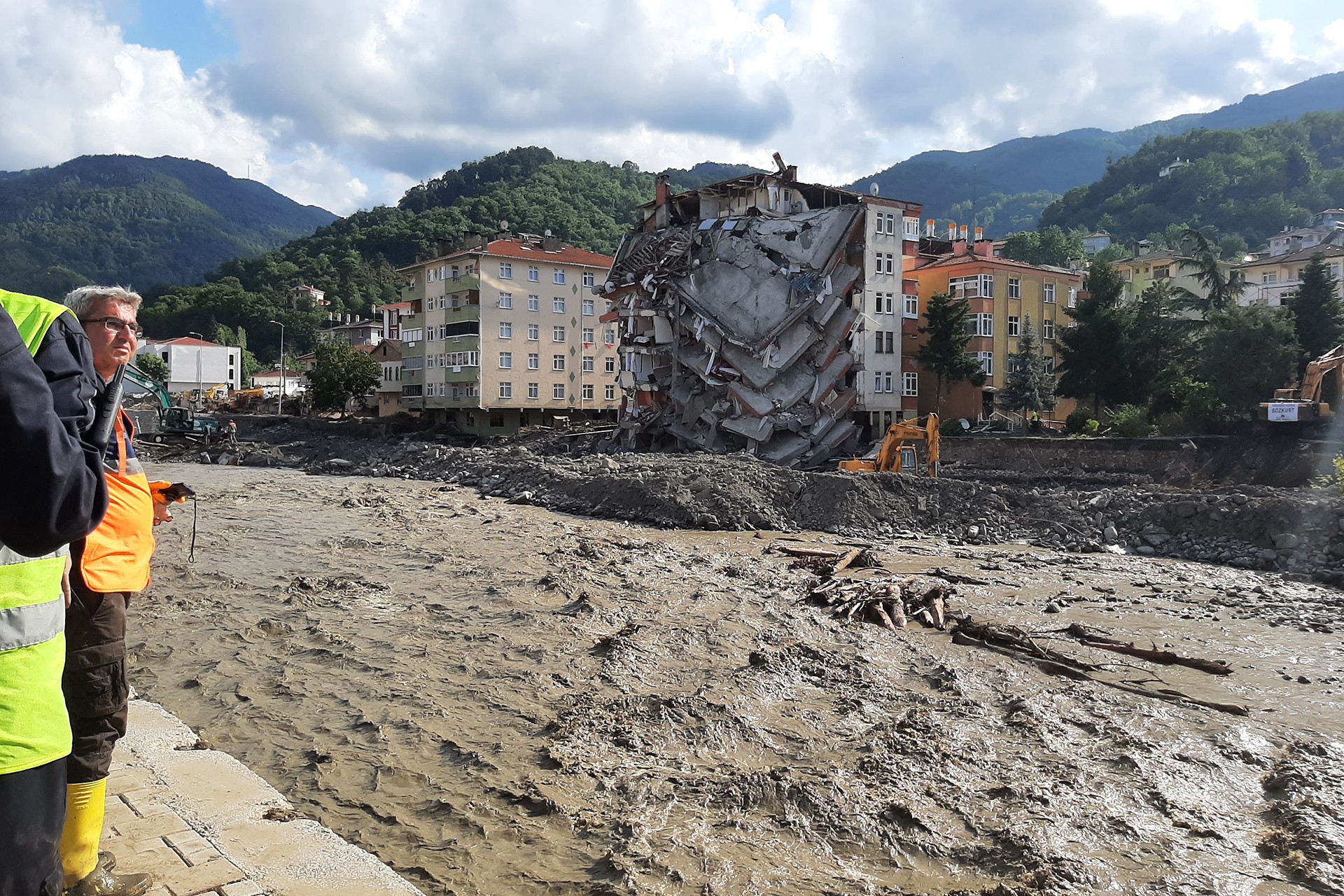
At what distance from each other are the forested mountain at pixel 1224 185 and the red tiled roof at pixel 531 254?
93228 millimetres

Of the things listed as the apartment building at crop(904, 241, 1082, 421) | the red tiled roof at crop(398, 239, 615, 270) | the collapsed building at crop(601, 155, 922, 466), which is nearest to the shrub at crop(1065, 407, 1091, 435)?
the apartment building at crop(904, 241, 1082, 421)

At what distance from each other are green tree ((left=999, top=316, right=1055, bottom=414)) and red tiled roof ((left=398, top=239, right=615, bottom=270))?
31.6 metres

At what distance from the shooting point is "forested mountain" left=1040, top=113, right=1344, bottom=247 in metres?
121

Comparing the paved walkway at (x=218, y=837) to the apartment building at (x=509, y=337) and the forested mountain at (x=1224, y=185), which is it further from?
the forested mountain at (x=1224, y=185)

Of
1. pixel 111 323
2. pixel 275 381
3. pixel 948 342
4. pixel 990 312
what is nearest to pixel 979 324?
pixel 990 312

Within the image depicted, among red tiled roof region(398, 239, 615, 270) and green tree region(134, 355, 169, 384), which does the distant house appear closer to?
green tree region(134, 355, 169, 384)

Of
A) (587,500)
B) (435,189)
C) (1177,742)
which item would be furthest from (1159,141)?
(1177,742)

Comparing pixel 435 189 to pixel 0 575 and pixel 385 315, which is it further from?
pixel 0 575

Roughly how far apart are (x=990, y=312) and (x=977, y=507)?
31.7 metres

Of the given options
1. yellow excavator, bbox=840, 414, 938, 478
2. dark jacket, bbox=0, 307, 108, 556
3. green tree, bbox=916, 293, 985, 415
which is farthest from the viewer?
green tree, bbox=916, 293, 985, 415

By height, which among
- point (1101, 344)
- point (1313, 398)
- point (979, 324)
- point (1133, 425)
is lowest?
point (1133, 425)

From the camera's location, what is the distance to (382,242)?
128875 mm

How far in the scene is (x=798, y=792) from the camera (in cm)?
694

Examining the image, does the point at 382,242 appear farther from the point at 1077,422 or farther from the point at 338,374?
the point at 1077,422
